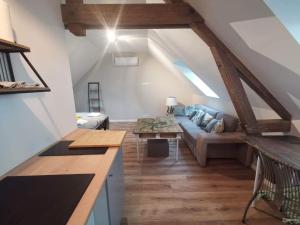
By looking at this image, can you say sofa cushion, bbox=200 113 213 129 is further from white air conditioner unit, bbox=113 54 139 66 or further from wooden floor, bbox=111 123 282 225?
white air conditioner unit, bbox=113 54 139 66

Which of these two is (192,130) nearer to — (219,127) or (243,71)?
(219,127)

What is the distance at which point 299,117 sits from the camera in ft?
7.14

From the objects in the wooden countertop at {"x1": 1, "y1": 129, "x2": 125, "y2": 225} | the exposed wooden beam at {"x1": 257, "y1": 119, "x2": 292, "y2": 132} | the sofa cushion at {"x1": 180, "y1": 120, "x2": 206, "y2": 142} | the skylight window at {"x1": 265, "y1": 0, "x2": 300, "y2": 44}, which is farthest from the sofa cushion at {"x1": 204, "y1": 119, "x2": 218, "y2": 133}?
the wooden countertop at {"x1": 1, "y1": 129, "x2": 125, "y2": 225}

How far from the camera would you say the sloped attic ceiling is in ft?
4.27

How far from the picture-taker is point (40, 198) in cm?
89

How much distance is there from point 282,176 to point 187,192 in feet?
4.19

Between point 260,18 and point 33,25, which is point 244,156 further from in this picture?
point 33,25

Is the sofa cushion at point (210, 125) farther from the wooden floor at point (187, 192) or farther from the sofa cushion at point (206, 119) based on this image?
the wooden floor at point (187, 192)

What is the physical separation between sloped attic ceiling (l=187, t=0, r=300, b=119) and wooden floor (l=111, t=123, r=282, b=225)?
130cm

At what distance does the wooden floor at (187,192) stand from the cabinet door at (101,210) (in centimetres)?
82

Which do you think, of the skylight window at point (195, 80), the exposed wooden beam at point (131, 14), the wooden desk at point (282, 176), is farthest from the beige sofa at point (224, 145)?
the exposed wooden beam at point (131, 14)

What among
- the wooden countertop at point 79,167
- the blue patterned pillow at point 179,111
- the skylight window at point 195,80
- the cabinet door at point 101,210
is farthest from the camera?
the blue patterned pillow at point 179,111

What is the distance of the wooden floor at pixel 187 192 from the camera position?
76.7 inches

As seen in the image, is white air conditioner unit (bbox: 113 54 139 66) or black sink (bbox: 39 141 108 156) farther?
white air conditioner unit (bbox: 113 54 139 66)
